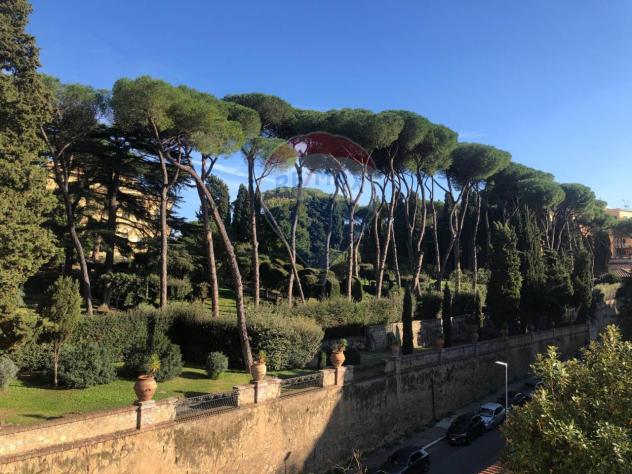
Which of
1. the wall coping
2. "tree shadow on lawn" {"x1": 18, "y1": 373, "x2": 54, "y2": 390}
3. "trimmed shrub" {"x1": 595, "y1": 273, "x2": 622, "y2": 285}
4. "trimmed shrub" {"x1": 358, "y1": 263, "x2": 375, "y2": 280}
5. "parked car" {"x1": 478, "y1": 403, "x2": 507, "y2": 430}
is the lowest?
"parked car" {"x1": 478, "y1": 403, "x2": 507, "y2": 430}

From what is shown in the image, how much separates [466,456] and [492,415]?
13.4ft

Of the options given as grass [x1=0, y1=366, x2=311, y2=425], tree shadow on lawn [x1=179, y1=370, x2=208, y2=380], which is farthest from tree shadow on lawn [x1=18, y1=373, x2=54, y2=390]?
tree shadow on lawn [x1=179, y1=370, x2=208, y2=380]

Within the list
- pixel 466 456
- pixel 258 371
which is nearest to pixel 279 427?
pixel 258 371

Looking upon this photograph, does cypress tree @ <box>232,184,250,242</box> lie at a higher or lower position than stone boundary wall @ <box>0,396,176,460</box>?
higher

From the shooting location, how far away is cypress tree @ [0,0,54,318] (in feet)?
50.0

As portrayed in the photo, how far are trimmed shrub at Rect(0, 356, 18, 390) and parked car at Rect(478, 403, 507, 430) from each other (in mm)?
18436

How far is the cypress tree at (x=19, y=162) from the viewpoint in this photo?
15250 mm

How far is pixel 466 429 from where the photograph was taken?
63.4 ft

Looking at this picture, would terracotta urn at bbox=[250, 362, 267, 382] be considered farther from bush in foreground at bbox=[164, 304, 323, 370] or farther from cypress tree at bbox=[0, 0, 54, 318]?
cypress tree at bbox=[0, 0, 54, 318]

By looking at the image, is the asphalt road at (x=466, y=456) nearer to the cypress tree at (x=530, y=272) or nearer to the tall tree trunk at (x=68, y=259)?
the cypress tree at (x=530, y=272)

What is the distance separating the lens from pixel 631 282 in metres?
26.3

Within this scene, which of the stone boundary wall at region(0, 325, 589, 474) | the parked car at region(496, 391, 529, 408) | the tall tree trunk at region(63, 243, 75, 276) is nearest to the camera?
the stone boundary wall at region(0, 325, 589, 474)

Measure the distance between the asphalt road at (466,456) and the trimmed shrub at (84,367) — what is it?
12.3m

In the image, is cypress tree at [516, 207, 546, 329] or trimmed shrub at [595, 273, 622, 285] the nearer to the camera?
cypress tree at [516, 207, 546, 329]
